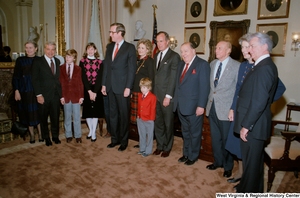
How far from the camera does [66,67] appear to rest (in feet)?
13.1

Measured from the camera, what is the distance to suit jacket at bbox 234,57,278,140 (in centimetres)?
212

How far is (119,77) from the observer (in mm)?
3715

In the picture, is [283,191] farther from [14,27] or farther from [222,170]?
[14,27]

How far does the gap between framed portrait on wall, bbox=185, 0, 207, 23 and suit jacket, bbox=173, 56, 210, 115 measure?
3956mm

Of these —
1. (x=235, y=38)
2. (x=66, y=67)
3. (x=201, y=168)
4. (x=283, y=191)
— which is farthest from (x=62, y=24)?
(x=283, y=191)

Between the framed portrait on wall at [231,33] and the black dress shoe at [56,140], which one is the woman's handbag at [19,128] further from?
the framed portrait on wall at [231,33]

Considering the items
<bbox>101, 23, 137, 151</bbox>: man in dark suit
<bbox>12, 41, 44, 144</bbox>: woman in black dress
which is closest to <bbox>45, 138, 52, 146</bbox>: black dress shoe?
<bbox>12, 41, 44, 144</bbox>: woman in black dress

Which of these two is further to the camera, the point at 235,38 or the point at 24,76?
the point at 235,38

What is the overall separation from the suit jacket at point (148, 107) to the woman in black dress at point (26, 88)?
1764 mm

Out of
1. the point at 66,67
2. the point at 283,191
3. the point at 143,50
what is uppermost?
the point at 143,50

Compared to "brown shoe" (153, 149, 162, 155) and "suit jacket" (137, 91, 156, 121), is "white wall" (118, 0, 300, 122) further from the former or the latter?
"suit jacket" (137, 91, 156, 121)

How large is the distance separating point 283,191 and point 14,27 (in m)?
5.56

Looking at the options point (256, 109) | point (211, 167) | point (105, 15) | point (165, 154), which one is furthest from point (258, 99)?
point (105, 15)

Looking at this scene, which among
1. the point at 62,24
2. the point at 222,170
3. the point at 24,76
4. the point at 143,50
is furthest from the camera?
the point at 62,24
